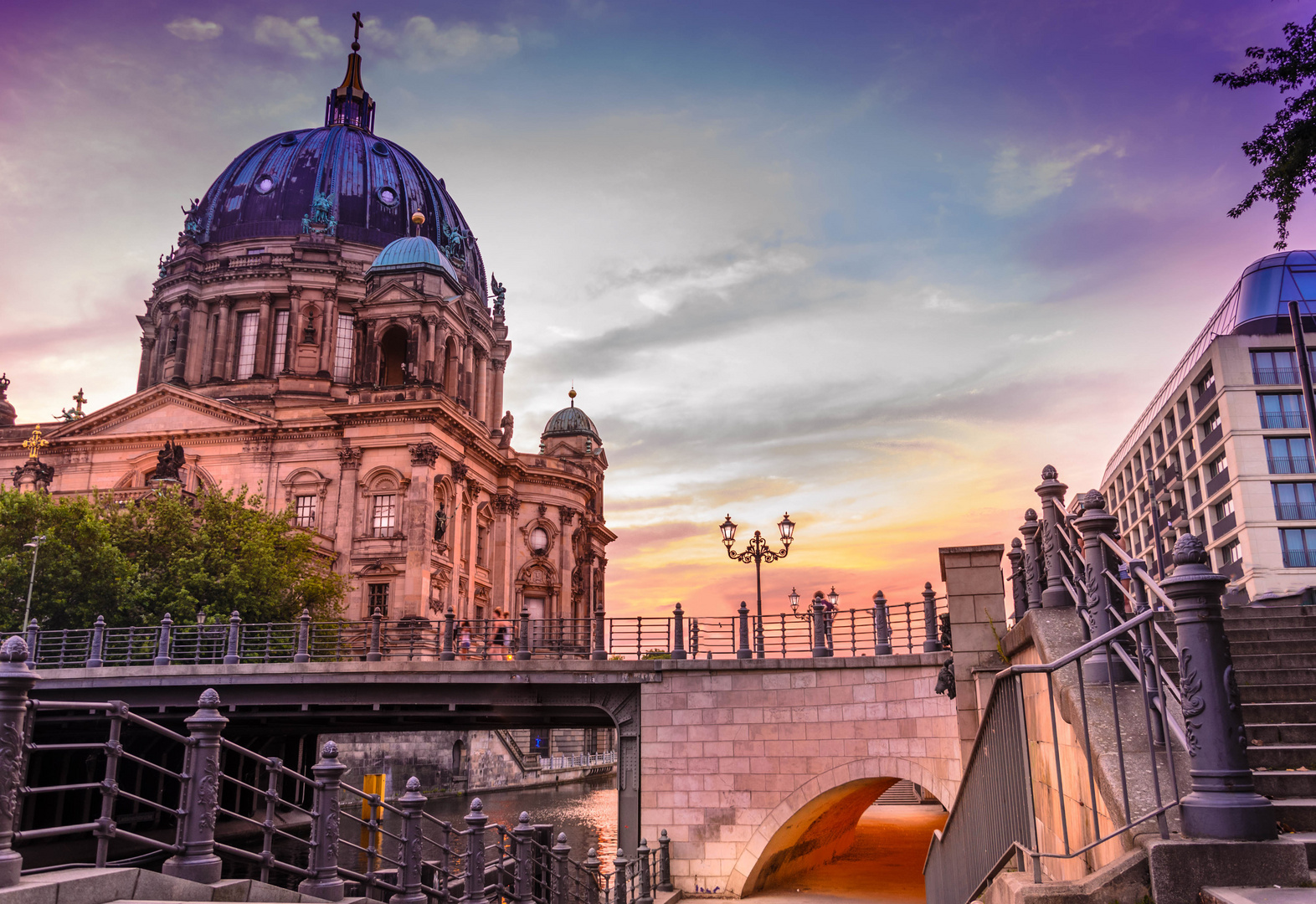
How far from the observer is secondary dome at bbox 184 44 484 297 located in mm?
66312

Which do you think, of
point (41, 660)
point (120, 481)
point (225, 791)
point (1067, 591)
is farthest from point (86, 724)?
point (1067, 591)

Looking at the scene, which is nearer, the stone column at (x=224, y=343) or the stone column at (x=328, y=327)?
the stone column at (x=328, y=327)

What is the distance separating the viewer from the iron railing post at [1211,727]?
205 inches

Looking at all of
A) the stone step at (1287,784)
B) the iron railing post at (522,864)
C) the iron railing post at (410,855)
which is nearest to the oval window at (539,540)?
the iron railing post at (522,864)

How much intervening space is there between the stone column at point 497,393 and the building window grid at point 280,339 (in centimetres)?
1555

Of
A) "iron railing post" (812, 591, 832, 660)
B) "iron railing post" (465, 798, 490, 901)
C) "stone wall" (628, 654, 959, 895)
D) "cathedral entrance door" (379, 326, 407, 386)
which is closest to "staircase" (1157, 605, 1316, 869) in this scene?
"iron railing post" (465, 798, 490, 901)

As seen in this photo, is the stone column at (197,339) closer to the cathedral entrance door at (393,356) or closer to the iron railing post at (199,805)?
the cathedral entrance door at (393,356)

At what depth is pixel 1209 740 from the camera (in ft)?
17.5

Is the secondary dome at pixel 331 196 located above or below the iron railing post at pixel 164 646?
above

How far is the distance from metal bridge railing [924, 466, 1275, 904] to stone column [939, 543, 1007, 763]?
19.5 feet

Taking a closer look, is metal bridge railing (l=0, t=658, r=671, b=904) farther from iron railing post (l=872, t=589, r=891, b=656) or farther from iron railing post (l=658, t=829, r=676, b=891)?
iron railing post (l=872, t=589, r=891, b=656)

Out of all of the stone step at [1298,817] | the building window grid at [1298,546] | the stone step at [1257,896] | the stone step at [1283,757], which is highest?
the building window grid at [1298,546]

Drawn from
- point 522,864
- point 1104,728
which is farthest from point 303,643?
point 1104,728

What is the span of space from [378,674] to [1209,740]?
24327 millimetres
